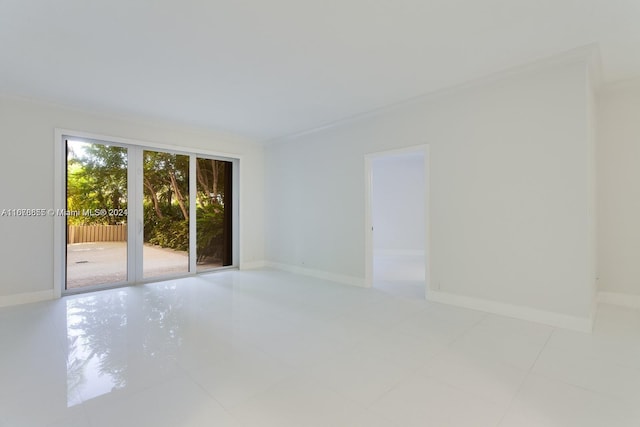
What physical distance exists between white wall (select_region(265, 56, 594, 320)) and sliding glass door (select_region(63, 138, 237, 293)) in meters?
2.93

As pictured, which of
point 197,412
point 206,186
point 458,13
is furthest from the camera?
point 206,186

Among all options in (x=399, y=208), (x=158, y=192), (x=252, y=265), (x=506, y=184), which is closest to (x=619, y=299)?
(x=506, y=184)

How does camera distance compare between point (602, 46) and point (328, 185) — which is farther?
point (328, 185)

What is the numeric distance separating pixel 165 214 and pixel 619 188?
6588 mm

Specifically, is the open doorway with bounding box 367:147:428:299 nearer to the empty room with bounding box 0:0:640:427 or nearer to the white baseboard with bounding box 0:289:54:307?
the empty room with bounding box 0:0:640:427

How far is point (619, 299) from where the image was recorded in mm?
3621

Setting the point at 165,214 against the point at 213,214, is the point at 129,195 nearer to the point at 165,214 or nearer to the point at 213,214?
the point at 165,214

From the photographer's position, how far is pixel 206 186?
18.7ft

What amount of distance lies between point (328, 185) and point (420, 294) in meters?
2.29

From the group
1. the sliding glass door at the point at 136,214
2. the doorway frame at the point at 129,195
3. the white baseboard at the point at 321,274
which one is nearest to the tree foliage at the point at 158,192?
the sliding glass door at the point at 136,214

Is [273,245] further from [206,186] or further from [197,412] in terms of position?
[197,412]

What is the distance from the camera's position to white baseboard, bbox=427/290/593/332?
9.41 feet

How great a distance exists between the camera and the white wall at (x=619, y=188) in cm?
355

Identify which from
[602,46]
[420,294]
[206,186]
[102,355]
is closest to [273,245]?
[206,186]
